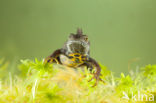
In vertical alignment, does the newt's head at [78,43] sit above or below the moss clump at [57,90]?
above

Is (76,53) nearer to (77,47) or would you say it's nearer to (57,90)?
(77,47)

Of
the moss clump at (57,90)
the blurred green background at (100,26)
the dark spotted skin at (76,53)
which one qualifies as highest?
the blurred green background at (100,26)

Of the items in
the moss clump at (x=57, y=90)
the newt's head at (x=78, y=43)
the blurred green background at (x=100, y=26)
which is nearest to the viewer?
the moss clump at (x=57, y=90)

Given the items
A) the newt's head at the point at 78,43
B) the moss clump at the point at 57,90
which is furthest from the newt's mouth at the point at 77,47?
the moss clump at the point at 57,90

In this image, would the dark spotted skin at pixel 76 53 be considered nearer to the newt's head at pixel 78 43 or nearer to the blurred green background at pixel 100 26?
the newt's head at pixel 78 43

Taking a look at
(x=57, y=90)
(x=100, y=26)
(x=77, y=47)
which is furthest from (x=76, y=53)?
(x=100, y=26)

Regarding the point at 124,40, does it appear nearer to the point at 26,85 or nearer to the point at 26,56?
the point at 26,56

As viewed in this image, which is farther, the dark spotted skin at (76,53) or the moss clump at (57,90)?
the dark spotted skin at (76,53)

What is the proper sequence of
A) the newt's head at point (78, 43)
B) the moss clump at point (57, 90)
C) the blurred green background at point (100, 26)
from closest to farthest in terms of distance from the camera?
the moss clump at point (57, 90) < the newt's head at point (78, 43) < the blurred green background at point (100, 26)
